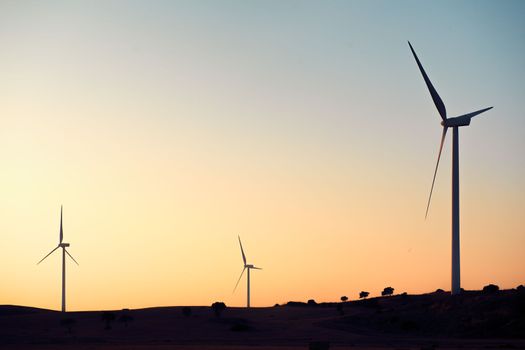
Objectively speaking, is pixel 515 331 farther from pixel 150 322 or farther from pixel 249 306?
pixel 249 306

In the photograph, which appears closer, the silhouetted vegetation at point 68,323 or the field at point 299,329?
the field at point 299,329

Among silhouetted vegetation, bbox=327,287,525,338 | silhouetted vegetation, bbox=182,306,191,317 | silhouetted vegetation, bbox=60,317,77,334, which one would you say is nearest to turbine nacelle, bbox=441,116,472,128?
silhouetted vegetation, bbox=327,287,525,338

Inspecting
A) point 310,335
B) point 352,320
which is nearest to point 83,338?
point 310,335

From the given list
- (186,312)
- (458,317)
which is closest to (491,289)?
(458,317)

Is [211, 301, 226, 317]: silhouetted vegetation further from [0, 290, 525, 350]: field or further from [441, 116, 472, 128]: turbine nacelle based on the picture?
[441, 116, 472, 128]: turbine nacelle

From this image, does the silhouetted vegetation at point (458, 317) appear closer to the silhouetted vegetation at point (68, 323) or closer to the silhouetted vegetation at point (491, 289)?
the silhouetted vegetation at point (491, 289)

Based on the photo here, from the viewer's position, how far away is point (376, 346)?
388 ft

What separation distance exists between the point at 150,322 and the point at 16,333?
23.6 meters

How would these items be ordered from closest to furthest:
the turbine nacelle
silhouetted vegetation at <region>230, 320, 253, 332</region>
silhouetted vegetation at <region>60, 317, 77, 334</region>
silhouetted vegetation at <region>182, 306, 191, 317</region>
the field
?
1. the field
2. the turbine nacelle
3. silhouetted vegetation at <region>230, 320, 253, 332</region>
4. silhouetted vegetation at <region>60, 317, 77, 334</region>
5. silhouetted vegetation at <region>182, 306, 191, 317</region>

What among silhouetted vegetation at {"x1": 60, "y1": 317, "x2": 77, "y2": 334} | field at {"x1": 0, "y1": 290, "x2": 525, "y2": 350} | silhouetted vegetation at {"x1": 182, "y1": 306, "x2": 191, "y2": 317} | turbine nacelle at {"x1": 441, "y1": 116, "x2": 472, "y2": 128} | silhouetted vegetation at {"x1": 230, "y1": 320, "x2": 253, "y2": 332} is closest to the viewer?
field at {"x1": 0, "y1": 290, "x2": 525, "y2": 350}

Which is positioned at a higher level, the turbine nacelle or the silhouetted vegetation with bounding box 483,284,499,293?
the turbine nacelle

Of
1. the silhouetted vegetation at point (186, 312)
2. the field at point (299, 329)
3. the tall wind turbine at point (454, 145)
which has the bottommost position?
the field at point (299, 329)

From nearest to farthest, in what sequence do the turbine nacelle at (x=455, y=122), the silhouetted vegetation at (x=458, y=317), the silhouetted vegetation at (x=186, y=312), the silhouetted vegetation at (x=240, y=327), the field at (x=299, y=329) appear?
the field at (x=299, y=329), the silhouetted vegetation at (x=458, y=317), the turbine nacelle at (x=455, y=122), the silhouetted vegetation at (x=240, y=327), the silhouetted vegetation at (x=186, y=312)

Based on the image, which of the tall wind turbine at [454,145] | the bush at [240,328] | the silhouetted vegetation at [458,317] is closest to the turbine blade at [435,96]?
the tall wind turbine at [454,145]
